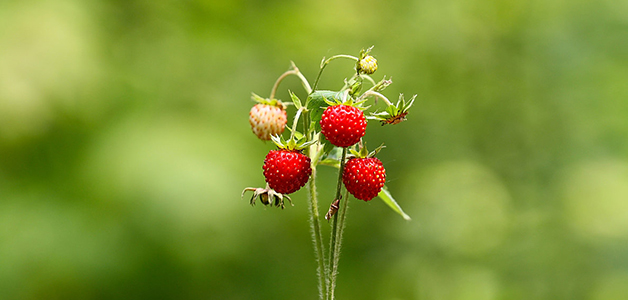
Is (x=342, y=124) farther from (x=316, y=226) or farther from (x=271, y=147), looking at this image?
(x=271, y=147)

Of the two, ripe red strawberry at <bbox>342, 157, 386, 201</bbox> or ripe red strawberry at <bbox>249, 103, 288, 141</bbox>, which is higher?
ripe red strawberry at <bbox>249, 103, 288, 141</bbox>

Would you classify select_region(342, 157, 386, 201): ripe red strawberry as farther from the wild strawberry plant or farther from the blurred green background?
the blurred green background

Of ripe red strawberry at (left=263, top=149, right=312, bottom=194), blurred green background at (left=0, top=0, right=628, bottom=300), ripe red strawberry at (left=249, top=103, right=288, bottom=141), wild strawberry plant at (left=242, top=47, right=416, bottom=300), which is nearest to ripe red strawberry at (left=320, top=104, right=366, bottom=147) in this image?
wild strawberry plant at (left=242, top=47, right=416, bottom=300)

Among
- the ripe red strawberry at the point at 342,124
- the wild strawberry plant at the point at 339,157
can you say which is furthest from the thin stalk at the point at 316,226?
the ripe red strawberry at the point at 342,124

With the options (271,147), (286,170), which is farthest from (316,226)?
(271,147)

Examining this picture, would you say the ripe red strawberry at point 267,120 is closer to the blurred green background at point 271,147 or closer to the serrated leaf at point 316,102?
the serrated leaf at point 316,102

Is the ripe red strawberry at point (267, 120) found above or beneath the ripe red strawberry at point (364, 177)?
above

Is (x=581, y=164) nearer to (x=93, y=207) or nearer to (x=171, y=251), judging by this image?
(x=171, y=251)
